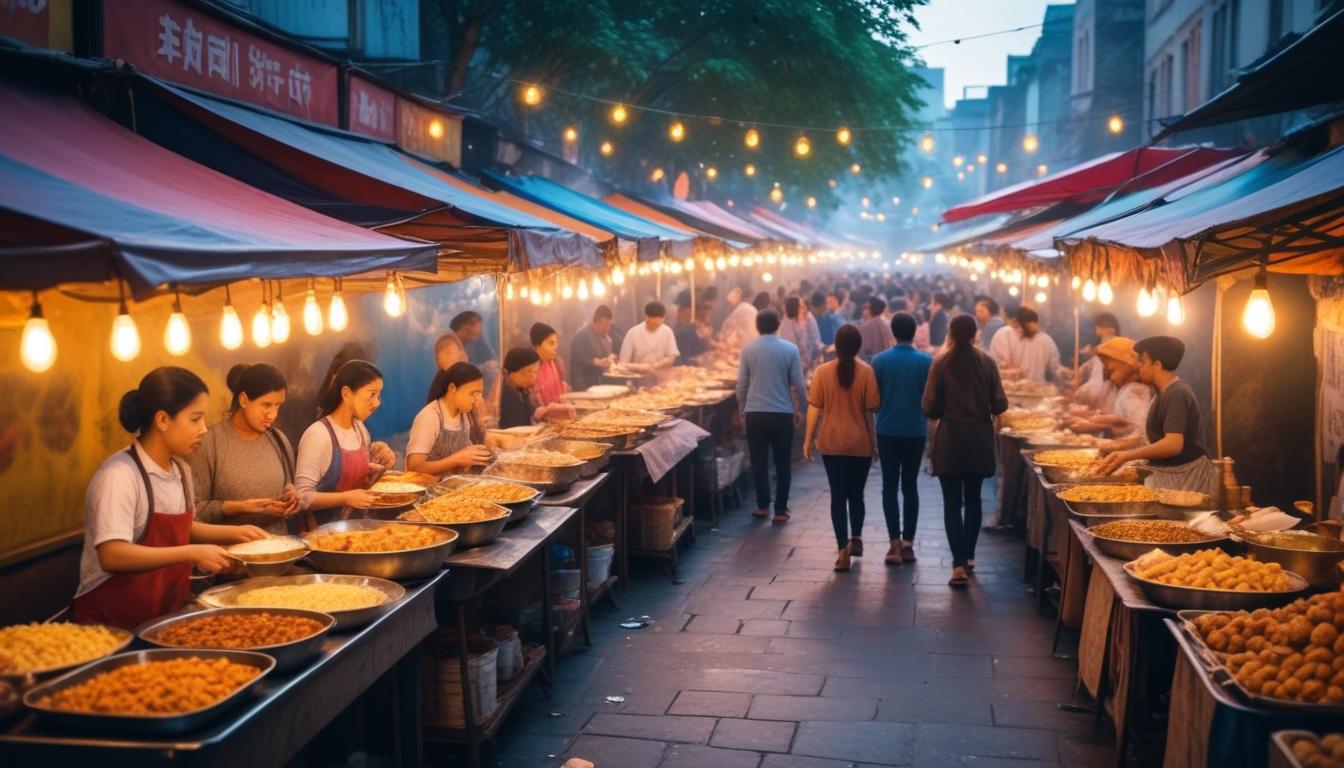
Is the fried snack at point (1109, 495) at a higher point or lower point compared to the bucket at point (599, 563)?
higher

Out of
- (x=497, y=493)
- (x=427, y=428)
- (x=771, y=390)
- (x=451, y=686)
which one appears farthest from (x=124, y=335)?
(x=771, y=390)

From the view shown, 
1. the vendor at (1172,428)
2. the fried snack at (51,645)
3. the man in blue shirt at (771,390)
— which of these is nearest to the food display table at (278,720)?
the fried snack at (51,645)

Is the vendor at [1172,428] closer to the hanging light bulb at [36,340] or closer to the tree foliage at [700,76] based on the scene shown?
the hanging light bulb at [36,340]

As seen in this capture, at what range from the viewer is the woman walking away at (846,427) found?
10594 mm

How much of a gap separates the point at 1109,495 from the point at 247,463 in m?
5.29

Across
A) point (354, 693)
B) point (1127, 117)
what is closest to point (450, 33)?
point (354, 693)

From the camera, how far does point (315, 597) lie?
17.0 ft

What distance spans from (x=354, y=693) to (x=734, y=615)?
A: 193 inches

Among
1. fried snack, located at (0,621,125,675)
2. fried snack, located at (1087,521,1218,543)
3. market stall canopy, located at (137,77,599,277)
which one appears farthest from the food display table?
fried snack, located at (1087,521,1218,543)

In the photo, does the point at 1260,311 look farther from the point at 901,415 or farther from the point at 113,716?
the point at 113,716

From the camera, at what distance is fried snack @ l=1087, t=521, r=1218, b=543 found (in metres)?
6.62

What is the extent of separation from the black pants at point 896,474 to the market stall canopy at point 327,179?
138 inches

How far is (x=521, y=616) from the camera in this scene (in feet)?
25.7

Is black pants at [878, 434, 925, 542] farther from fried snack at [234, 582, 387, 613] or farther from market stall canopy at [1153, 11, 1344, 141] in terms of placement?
fried snack at [234, 582, 387, 613]
